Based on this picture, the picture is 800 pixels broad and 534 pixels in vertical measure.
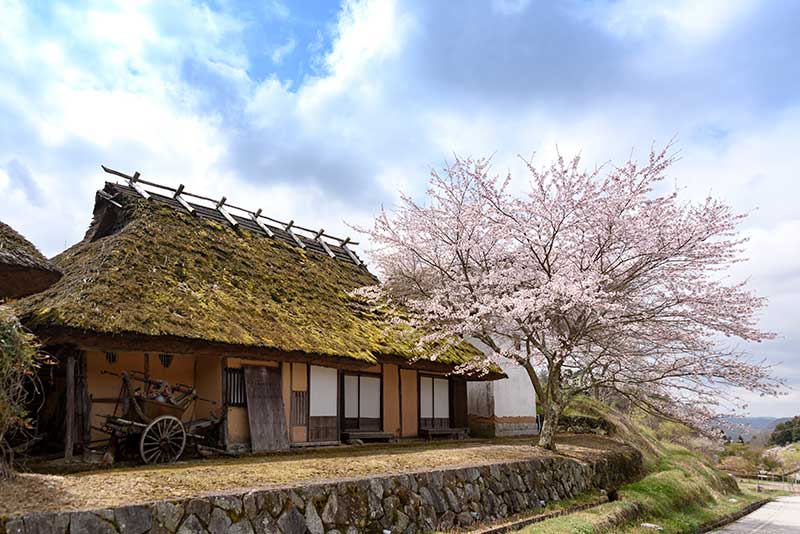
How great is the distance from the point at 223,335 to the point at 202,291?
1.47 m

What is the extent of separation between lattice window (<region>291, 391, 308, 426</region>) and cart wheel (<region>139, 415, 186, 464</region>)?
2.89 metres

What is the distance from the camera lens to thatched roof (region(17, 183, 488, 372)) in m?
9.71

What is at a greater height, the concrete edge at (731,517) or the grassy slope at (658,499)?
the grassy slope at (658,499)

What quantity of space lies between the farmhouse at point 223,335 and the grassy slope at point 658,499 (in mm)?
4929

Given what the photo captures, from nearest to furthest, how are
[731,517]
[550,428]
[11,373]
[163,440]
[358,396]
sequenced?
[11,373]
[163,440]
[550,428]
[358,396]
[731,517]

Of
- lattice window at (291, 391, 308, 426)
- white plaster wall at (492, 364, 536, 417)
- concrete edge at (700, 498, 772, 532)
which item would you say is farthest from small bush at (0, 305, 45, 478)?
white plaster wall at (492, 364, 536, 417)

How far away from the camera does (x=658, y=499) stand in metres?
14.1

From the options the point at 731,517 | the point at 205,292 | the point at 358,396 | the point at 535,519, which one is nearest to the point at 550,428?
the point at 535,519

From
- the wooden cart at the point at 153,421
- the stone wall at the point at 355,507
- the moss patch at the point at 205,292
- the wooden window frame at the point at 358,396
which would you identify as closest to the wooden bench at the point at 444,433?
the wooden window frame at the point at 358,396

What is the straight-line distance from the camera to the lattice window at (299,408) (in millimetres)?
12766

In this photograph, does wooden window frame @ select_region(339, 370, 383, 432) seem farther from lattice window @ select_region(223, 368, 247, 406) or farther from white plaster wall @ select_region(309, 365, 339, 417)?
lattice window @ select_region(223, 368, 247, 406)

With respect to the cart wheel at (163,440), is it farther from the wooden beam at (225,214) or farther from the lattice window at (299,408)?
the wooden beam at (225,214)

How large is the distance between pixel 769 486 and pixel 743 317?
2288cm

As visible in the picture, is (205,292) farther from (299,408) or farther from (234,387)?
(299,408)
